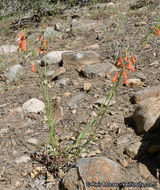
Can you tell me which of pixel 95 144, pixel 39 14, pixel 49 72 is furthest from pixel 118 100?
pixel 39 14

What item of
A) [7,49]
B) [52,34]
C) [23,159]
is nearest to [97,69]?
[23,159]

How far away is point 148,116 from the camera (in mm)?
2268

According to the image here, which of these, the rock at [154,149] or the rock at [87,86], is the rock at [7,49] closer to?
the rock at [87,86]

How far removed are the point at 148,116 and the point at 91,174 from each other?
2.76 ft

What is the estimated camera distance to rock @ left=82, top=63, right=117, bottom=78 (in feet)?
11.8

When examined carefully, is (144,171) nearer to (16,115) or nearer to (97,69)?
(16,115)

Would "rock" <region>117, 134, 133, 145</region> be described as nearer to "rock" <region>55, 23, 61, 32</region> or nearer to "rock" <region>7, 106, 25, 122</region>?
"rock" <region>7, 106, 25, 122</region>

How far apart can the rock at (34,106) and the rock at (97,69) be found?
0.93 m

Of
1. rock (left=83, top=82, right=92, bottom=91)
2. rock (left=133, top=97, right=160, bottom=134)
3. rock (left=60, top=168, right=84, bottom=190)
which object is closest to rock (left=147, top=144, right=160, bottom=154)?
rock (left=133, top=97, right=160, bottom=134)

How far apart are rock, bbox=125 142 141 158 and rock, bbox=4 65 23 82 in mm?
2376

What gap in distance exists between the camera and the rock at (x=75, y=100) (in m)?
3.03

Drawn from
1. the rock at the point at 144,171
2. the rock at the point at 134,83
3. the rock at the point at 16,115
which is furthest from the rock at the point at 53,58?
the rock at the point at 144,171

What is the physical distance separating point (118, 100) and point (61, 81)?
1.01m

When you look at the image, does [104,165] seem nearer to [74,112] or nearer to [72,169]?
[72,169]
